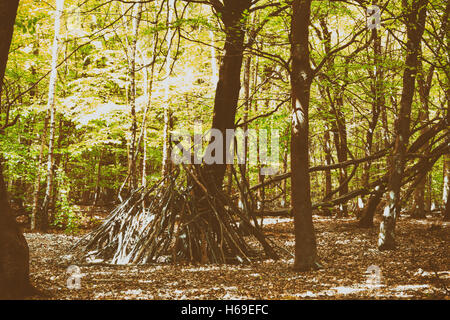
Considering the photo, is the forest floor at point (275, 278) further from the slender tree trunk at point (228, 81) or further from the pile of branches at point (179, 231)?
the slender tree trunk at point (228, 81)

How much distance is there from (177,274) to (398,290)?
285cm

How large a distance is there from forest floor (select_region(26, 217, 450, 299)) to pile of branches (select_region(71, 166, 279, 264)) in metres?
0.33

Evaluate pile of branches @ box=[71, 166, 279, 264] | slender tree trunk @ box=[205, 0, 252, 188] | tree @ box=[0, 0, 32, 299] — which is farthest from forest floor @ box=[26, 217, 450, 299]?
slender tree trunk @ box=[205, 0, 252, 188]

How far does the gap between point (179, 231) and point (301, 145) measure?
266cm

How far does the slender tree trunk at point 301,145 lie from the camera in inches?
204

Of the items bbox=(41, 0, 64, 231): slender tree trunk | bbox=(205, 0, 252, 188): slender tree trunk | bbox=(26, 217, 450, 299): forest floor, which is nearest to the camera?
bbox=(26, 217, 450, 299): forest floor

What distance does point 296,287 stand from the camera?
4.36 meters

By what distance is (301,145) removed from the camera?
518 centimetres

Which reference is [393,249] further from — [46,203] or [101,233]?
[46,203]

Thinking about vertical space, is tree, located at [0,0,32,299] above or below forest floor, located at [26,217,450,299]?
above

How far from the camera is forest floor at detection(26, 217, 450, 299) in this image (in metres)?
3.96

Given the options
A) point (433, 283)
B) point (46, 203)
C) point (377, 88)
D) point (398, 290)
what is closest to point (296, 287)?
point (398, 290)

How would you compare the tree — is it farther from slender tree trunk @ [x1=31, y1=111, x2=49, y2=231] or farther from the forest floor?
slender tree trunk @ [x1=31, y1=111, x2=49, y2=231]

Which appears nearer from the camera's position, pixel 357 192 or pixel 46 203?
pixel 357 192
